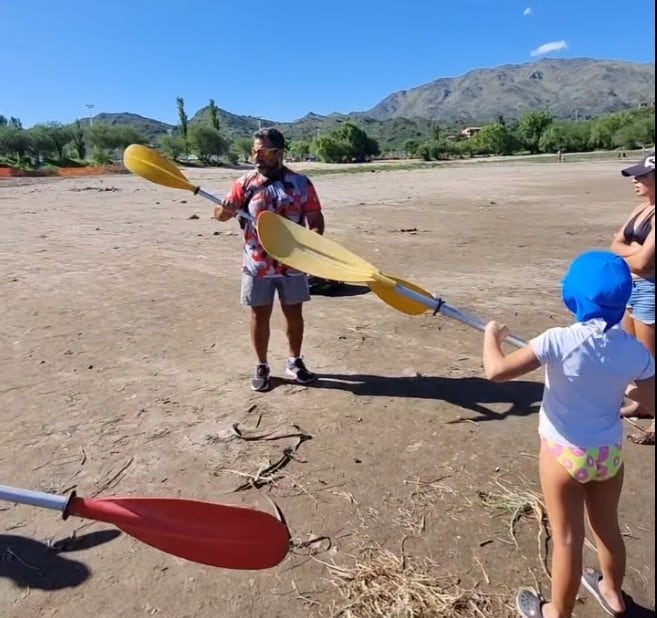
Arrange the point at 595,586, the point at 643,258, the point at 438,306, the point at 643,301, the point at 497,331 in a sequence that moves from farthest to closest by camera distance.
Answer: the point at 643,301 < the point at 643,258 < the point at 438,306 < the point at 595,586 < the point at 497,331

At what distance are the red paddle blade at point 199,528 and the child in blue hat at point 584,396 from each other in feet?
3.54

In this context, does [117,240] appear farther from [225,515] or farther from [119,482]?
[225,515]

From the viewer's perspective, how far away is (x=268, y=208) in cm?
407

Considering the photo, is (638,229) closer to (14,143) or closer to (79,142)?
(14,143)

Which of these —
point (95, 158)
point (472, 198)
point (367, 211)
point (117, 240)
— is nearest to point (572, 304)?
point (117, 240)

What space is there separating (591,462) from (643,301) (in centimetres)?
196

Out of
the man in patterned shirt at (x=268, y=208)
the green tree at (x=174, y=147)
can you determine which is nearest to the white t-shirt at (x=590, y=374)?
the man in patterned shirt at (x=268, y=208)

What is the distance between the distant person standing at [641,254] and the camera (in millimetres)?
3158

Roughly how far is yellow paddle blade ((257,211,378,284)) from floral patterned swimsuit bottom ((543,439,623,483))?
126cm

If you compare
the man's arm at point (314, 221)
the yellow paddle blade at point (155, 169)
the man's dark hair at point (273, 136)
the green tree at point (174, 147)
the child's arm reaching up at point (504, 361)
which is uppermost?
the green tree at point (174, 147)

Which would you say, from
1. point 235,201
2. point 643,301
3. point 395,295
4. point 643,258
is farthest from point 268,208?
point 643,301

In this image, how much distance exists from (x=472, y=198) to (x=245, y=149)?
80251 millimetres

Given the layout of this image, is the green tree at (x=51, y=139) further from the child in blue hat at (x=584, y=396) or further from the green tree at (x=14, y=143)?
the child in blue hat at (x=584, y=396)

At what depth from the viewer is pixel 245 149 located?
9500cm
